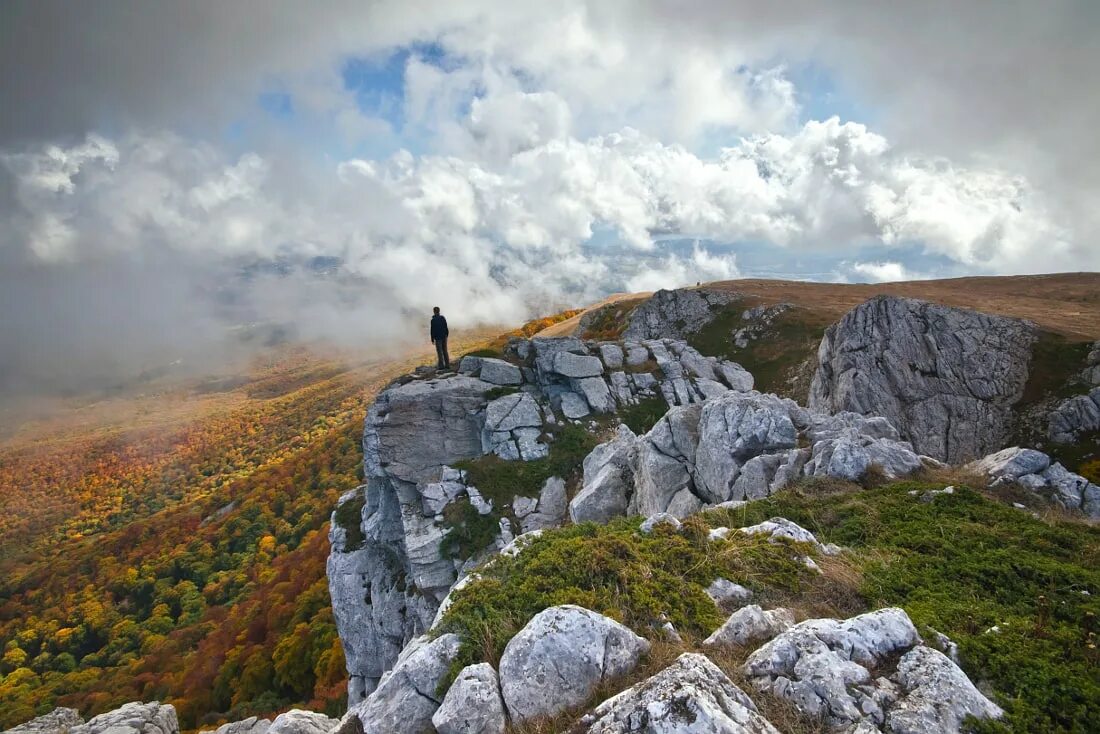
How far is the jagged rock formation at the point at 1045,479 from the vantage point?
15898 mm

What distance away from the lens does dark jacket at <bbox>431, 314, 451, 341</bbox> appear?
32.8 metres

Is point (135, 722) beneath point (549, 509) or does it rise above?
beneath

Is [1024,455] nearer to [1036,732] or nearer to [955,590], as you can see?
[955,590]

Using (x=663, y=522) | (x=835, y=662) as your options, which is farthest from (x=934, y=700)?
(x=663, y=522)

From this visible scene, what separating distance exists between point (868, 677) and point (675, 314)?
76286mm

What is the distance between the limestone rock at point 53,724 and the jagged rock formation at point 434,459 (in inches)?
549

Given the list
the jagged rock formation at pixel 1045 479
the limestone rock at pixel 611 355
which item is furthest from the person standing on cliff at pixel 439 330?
the jagged rock formation at pixel 1045 479

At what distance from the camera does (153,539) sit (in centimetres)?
11019

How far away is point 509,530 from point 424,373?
16.3 metres

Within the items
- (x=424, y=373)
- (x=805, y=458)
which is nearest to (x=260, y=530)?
(x=424, y=373)

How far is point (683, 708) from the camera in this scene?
5.75 m

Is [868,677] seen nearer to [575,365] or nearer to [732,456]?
[732,456]

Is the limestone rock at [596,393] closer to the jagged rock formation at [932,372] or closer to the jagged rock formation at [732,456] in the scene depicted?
the jagged rock formation at [732,456]

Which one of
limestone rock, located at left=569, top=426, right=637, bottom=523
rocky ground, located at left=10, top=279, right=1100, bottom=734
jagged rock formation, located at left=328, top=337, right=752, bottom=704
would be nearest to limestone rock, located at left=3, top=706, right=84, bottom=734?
rocky ground, located at left=10, top=279, right=1100, bottom=734
